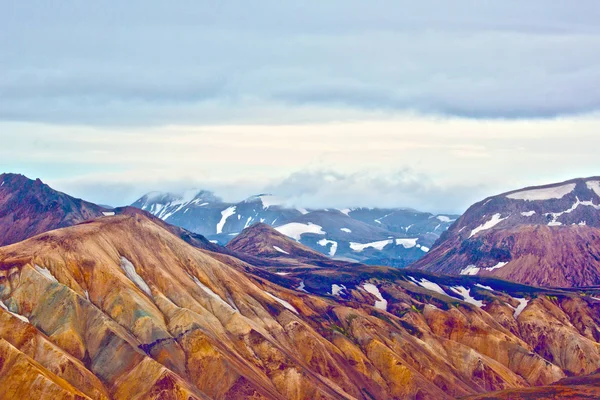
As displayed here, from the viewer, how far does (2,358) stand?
18988 cm

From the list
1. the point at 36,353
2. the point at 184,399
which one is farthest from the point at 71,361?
the point at 184,399

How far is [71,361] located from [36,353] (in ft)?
26.5

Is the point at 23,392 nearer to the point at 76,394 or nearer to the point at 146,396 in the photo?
the point at 76,394

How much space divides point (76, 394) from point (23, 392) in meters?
10.4

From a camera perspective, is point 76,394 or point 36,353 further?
point 36,353

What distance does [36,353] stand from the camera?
655 ft

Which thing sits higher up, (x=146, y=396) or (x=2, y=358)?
(x=2, y=358)

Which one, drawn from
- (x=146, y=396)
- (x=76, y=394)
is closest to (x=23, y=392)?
(x=76, y=394)

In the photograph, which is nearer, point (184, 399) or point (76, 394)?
point (76, 394)

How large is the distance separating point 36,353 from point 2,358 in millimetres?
10753

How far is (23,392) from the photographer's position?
183 metres

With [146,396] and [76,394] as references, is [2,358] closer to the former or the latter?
[76,394]

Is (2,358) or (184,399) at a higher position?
(2,358)

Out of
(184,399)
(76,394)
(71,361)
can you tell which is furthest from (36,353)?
(184,399)
